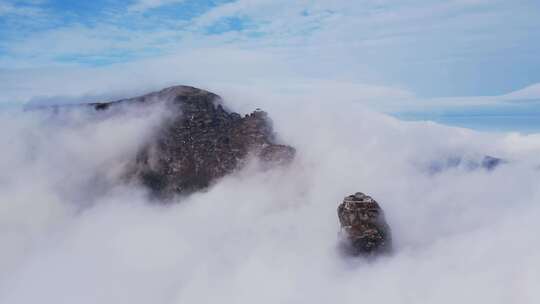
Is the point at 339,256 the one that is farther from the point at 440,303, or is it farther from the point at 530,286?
the point at 530,286

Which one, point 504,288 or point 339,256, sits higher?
point 339,256

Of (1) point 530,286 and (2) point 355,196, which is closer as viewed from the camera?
(2) point 355,196

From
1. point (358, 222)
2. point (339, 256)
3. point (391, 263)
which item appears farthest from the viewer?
point (339, 256)

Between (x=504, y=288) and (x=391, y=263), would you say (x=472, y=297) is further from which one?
(x=391, y=263)

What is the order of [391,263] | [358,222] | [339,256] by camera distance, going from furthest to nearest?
[339,256]
[391,263]
[358,222]

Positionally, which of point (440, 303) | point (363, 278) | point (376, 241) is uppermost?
point (376, 241)

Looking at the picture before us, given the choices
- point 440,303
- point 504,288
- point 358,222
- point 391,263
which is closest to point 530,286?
point 504,288
